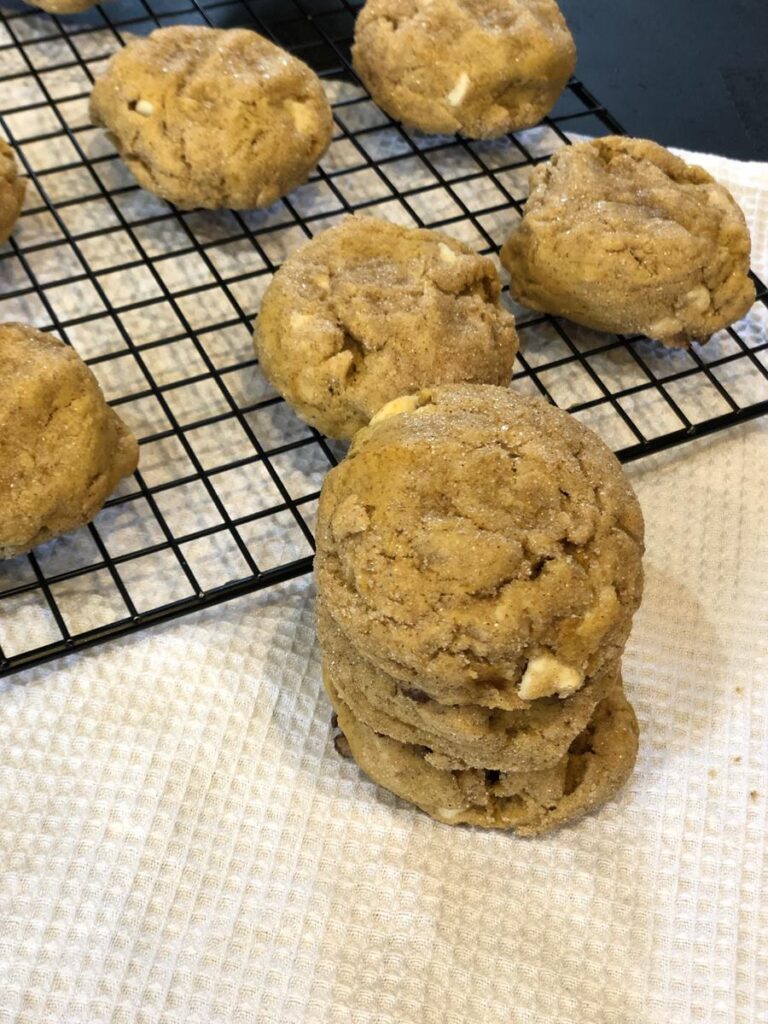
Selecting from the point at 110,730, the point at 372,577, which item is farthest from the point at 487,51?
the point at 110,730

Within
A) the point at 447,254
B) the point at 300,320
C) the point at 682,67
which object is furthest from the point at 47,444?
the point at 682,67

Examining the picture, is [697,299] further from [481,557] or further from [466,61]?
[481,557]

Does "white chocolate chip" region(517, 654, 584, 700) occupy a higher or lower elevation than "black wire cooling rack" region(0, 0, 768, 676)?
higher

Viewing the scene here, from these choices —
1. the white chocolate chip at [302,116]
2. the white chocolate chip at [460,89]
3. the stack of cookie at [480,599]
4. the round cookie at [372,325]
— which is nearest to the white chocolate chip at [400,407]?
the stack of cookie at [480,599]

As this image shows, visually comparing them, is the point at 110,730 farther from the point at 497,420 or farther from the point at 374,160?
the point at 374,160

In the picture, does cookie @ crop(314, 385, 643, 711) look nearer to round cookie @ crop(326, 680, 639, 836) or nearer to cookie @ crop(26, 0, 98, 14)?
round cookie @ crop(326, 680, 639, 836)

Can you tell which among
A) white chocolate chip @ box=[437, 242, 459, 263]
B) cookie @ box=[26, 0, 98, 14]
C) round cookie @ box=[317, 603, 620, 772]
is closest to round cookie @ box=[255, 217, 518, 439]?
white chocolate chip @ box=[437, 242, 459, 263]
